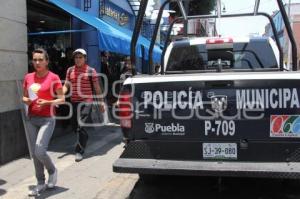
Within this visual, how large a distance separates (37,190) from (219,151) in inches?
88.3

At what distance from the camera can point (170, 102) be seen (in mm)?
5234

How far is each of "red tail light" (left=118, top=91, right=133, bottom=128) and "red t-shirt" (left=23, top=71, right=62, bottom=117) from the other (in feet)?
3.20

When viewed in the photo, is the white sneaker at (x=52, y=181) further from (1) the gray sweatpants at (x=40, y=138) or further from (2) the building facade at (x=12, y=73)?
(2) the building facade at (x=12, y=73)

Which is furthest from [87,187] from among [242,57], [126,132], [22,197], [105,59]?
[105,59]

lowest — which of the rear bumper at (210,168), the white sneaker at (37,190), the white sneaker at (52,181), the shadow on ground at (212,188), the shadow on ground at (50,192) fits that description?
the shadow on ground at (212,188)

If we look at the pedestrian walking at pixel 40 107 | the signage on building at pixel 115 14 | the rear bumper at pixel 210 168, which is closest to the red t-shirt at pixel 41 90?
the pedestrian walking at pixel 40 107

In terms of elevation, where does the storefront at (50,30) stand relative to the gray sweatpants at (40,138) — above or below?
above

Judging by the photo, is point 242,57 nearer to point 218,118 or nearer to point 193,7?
point 218,118

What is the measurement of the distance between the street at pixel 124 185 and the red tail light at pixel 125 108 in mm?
1085

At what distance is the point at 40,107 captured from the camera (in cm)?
585

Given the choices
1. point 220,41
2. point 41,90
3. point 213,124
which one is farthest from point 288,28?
point 41,90

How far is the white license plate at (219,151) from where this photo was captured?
513cm

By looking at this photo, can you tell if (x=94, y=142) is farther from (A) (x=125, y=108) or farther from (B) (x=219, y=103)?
(B) (x=219, y=103)

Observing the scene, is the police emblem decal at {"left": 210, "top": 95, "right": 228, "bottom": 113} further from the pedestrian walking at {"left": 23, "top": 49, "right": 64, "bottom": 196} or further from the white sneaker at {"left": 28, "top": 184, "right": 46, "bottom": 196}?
the white sneaker at {"left": 28, "top": 184, "right": 46, "bottom": 196}
